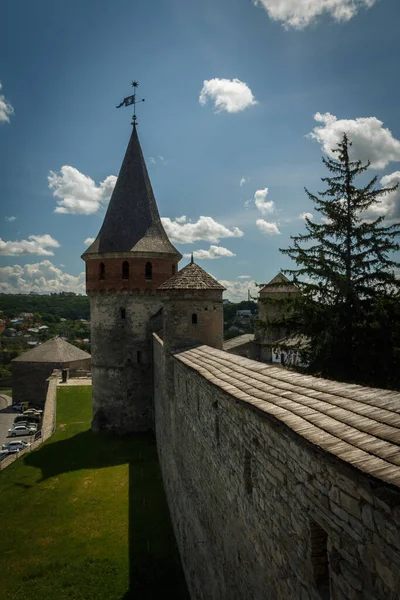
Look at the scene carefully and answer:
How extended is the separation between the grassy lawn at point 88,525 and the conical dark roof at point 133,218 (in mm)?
10588

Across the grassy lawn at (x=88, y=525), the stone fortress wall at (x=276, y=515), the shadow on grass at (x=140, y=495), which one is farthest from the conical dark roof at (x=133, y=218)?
the stone fortress wall at (x=276, y=515)

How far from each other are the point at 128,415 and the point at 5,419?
22.5 metres

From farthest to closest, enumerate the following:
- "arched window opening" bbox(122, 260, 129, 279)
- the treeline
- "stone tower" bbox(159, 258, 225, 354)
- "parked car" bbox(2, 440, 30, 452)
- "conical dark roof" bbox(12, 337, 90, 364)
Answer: the treeline < "conical dark roof" bbox(12, 337, 90, 364) < "parked car" bbox(2, 440, 30, 452) < "arched window opening" bbox(122, 260, 129, 279) < "stone tower" bbox(159, 258, 225, 354)

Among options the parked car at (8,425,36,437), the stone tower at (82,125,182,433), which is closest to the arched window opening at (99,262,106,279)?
the stone tower at (82,125,182,433)

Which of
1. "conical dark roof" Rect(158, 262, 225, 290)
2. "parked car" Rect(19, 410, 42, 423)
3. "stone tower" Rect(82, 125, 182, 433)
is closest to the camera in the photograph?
"conical dark roof" Rect(158, 262, 225, 290)

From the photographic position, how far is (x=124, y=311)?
22.4 metres

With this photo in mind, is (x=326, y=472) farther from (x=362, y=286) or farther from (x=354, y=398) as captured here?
(x=362, y=286)

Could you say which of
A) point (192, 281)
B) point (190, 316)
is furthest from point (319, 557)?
point (192, 281)

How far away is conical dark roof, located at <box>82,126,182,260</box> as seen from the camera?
22.6 m

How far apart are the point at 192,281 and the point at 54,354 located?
34980mm

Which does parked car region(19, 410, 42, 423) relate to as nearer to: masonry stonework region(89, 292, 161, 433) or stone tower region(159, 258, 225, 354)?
masonry stonework region(89, 292, 161, 433)

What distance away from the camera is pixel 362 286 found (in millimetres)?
13570

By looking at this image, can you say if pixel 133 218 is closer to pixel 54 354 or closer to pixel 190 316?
pixel 190 316

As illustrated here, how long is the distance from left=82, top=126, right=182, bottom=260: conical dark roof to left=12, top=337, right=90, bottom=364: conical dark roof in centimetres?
2443
